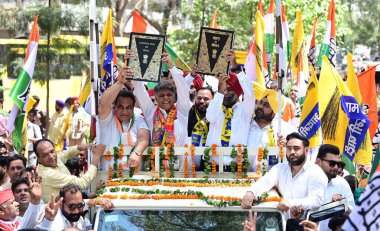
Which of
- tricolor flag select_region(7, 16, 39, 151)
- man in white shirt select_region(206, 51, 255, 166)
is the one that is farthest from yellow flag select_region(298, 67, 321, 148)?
tricolor flag select_region(7, 16, 39, 151)

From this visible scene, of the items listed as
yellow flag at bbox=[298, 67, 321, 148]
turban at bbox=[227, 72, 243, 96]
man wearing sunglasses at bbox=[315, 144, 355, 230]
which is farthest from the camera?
yellow flag at bbox=[298, 67, 321, 148]

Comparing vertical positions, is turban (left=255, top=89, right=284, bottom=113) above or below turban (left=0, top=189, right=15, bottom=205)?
above

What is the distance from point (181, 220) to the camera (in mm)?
8453

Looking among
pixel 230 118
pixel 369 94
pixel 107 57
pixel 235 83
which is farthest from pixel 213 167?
pixel 369 94

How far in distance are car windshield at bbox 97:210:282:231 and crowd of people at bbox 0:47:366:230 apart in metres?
0.38

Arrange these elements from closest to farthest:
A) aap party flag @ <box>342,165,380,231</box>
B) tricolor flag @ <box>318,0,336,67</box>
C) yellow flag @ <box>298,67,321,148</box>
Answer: aap party flag @ <box>342,165,380,231</box> < yellow flag @ <box>298,67,321,148</box> < tricolor flag @ <box>318,0,336,67</box>

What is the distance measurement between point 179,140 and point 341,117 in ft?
7.67

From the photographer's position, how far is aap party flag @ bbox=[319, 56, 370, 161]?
11953mm

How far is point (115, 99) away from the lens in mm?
10773

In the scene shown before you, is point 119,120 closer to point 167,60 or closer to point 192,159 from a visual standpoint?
point 167,60

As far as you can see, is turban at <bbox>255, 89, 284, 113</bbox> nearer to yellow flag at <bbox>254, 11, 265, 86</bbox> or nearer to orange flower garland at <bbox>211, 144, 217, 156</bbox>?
orange flower garland at <bbox>211, 144, 217, 156</bbox>

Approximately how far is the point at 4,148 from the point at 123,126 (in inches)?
80.8

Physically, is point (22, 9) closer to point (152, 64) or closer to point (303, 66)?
point (303, 66)

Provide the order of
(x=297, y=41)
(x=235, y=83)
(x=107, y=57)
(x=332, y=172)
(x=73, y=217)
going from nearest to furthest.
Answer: (x=73, y=217) → (x=332, y=172) → (x=235, y=83) → (x=107, y=57) → (x=297, y=41)
